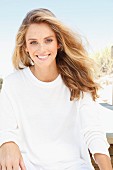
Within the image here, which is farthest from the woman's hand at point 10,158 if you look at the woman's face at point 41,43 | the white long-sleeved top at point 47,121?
the woman's face at point 41,43

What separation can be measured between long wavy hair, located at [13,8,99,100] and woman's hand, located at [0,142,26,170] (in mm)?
371

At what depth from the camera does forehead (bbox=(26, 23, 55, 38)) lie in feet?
5.02

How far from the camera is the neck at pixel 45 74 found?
165cm

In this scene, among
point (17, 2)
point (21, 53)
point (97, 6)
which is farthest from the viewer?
point (97, 6)

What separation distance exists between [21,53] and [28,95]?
0.77 ft

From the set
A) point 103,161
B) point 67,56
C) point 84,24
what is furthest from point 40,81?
point 84,24

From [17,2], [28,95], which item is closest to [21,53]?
[28,95]

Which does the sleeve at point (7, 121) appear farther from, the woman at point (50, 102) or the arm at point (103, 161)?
the arm at point (103, 161)

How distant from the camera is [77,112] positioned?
5.25 feet

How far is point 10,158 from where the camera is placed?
53.7 inches

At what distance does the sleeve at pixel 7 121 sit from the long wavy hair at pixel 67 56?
0.21 meters

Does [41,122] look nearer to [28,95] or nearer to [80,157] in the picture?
[28,95]

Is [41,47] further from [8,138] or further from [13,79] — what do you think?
[8,138]

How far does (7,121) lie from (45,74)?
0.30m
